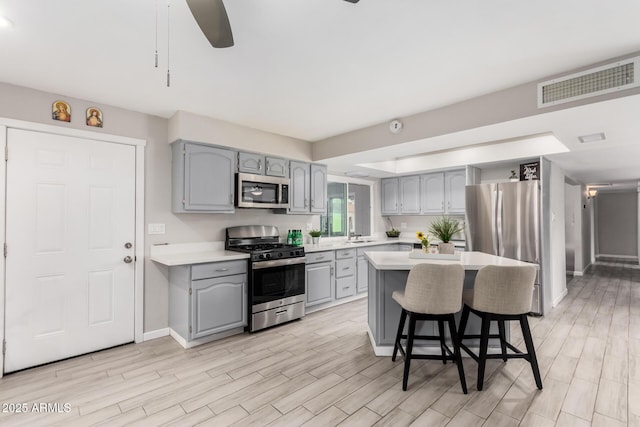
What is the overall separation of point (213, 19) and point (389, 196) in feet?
17.3

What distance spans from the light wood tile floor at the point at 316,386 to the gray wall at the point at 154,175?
0.57 m

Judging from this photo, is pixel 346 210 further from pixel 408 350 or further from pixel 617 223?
pixel 617 223

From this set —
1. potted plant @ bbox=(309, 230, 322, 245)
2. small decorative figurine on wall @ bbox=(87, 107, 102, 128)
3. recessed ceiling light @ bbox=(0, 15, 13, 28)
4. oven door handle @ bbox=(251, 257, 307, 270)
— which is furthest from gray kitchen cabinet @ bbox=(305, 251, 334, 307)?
recessed ceiling light @ bbox=(0, 15, 13, 28)

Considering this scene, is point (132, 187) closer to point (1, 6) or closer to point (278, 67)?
point (1, 6)

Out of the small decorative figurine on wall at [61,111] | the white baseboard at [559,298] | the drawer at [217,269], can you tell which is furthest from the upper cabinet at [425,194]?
the small decorative figurine on wall at [61,111]

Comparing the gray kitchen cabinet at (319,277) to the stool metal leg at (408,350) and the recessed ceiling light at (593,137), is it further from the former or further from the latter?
the recessed ceiling light at (593,137)

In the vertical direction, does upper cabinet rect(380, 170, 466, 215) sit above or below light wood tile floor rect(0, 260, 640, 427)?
above

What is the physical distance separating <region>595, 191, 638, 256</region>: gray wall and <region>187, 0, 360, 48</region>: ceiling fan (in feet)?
39.5

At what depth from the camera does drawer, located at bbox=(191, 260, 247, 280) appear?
10.5 feet

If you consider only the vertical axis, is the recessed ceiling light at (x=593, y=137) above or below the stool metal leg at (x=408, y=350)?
above

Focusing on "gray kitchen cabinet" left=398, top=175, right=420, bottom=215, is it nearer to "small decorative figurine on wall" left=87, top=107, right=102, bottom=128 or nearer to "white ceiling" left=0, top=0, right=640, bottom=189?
"white ceiling" left=0, top=0, right=640, bottom=189

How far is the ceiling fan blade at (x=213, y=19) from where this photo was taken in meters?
1.31

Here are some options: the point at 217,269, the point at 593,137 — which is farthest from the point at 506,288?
the point at 217,269

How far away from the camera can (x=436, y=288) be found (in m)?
2.36
